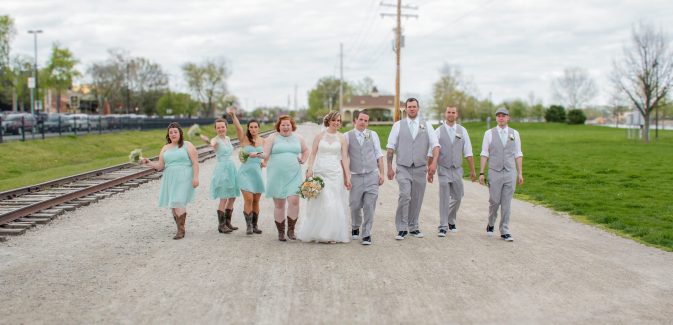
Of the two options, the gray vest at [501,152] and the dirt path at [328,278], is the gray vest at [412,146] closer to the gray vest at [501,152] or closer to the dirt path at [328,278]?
the gray vest at [501,152]

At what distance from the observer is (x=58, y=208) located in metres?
12.6

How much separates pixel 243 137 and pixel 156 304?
4106 mm

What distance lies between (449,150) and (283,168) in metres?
2.48

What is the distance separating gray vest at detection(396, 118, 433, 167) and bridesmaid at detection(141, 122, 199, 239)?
2.94 meters

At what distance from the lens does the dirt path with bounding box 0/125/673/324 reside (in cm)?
583

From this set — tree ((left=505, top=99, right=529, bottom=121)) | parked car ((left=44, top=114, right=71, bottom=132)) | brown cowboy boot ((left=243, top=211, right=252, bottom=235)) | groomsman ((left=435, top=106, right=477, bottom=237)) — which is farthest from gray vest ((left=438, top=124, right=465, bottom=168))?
tree ((left=505, top=99, right=529, bottom=121))

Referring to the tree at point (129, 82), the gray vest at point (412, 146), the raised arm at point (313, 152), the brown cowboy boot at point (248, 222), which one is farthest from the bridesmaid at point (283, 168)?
the tree at point (129, 82)

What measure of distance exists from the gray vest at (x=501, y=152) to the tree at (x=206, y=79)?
10432cm

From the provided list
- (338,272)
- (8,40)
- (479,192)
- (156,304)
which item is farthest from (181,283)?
(8,40)

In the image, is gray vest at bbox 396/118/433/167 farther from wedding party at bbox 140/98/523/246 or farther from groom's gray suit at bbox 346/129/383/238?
groom's gray suit at bbox 346/129/383/238

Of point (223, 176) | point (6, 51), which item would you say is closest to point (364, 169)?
point (223, 176)

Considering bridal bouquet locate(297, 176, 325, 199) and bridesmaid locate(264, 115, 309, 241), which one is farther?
bridesmaid locate(264, 115, 309, 241)

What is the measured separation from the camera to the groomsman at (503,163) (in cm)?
938

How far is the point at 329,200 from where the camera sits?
29.5ft
